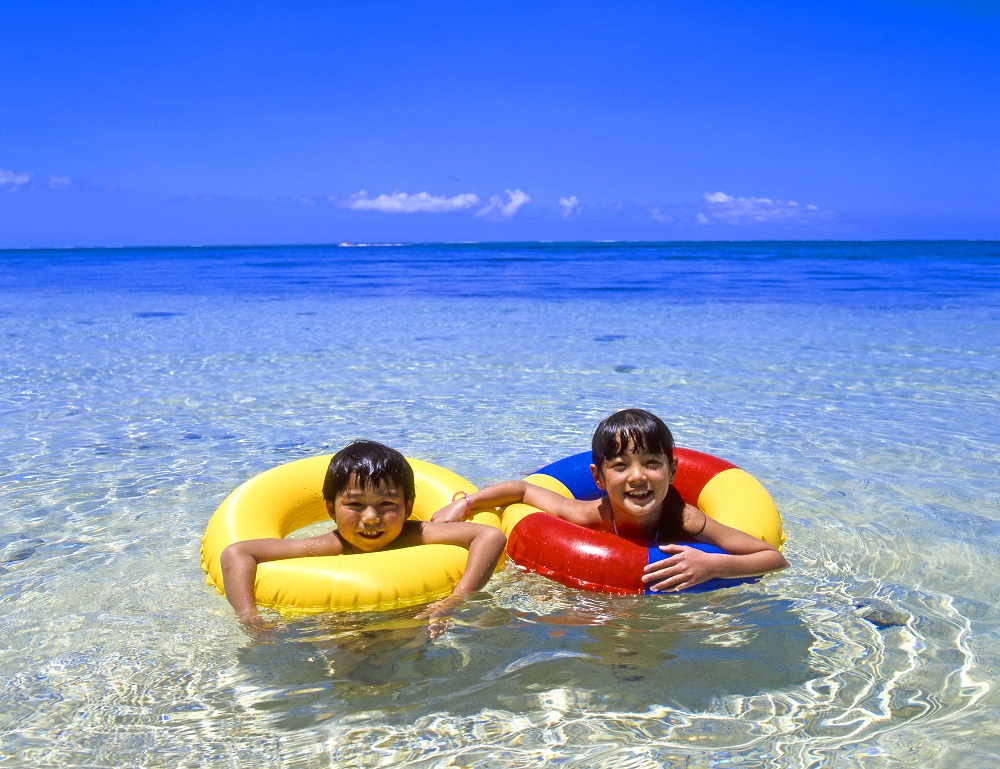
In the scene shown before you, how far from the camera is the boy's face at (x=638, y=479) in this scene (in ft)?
10.0

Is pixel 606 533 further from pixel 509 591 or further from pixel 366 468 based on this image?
pixel 366 468

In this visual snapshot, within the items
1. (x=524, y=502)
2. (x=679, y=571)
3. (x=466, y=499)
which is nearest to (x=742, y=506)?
(x=679, y=571)

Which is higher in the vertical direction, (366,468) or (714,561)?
(366,468)

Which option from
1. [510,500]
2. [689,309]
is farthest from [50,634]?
[689,309]

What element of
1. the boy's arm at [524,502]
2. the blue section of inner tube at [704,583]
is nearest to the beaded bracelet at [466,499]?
the boy's arm at [524,502]

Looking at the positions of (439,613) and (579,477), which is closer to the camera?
(439,613)

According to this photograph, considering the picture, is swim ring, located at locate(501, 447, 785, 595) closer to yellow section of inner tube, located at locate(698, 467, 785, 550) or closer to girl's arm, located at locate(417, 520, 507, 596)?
yellow section of inner tube, located at locate(698, 467, 785, 550)

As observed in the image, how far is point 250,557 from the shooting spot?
2938 mm

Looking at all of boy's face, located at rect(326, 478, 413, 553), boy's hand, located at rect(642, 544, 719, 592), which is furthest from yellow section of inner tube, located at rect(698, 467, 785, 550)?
boy's face, located at rect(326, 478, 413, 553)

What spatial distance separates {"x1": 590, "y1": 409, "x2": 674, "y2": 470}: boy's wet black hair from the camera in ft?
9.96

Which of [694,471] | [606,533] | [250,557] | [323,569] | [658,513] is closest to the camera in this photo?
[323,569]

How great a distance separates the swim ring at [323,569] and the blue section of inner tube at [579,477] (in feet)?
1.68

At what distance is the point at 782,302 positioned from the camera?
16.2 m

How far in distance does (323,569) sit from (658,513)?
1255 mm
